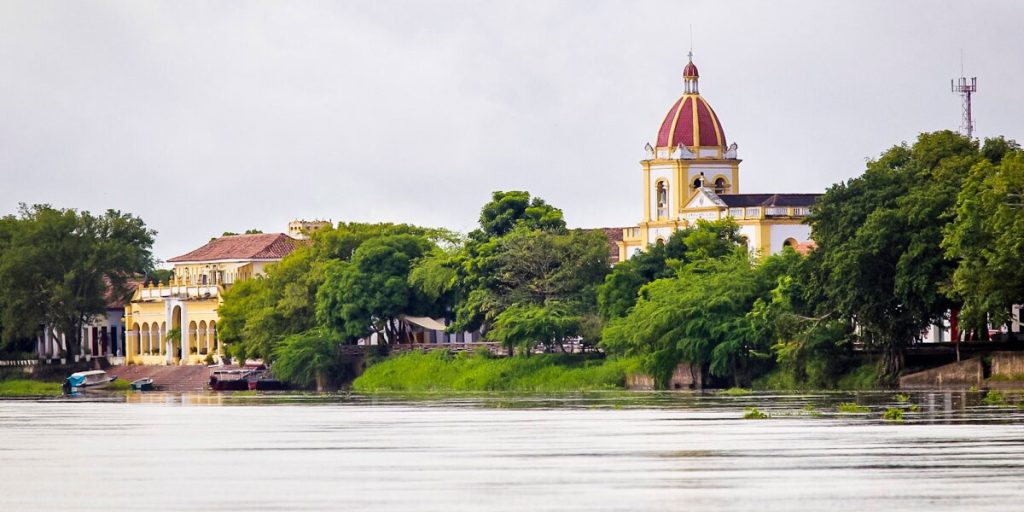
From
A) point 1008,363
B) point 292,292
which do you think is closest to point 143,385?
point 292,292

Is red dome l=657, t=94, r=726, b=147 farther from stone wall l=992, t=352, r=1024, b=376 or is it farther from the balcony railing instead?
stone wall l=992, t=352, r=1024, b=376

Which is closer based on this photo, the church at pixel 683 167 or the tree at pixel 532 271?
the tree at pixel 532 271

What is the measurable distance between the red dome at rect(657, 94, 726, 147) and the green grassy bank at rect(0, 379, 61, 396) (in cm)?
3538

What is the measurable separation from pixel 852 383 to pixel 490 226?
33.4m

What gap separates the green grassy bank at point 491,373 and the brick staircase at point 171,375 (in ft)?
57.4

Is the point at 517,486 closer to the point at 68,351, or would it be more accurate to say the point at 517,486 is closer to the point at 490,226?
the point at 490,226

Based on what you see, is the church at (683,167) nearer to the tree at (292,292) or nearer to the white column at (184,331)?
the tree at (292,292)

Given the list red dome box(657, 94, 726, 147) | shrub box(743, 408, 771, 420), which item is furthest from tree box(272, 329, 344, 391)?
shrub box(743, 408, 771, 420)

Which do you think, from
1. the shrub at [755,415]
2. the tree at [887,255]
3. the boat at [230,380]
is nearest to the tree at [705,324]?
the tree at [887,255]

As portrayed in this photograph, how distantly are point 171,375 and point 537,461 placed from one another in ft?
310

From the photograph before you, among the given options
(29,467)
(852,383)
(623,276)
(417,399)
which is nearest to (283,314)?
(623,276)

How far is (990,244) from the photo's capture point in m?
67.6

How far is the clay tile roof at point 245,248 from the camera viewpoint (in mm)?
137250

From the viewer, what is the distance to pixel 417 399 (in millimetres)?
77312
